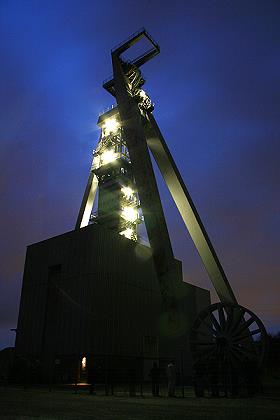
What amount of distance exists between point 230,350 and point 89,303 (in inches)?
426

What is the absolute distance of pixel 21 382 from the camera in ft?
80.1

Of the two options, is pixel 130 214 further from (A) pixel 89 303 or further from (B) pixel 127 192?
(A) pixel 89 303

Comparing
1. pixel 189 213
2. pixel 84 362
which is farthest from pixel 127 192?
pixel 84 362

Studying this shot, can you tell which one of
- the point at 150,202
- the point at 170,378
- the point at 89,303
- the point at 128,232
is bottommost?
the point at 170,378

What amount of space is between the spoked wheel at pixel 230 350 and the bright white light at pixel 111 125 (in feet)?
93.0

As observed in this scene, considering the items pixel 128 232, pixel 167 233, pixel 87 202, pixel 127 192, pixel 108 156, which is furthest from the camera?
pixel 108 156

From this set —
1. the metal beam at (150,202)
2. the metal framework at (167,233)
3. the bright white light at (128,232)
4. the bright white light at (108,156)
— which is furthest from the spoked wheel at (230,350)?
the bright white light at (108,156)

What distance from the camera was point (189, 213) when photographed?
25031mm

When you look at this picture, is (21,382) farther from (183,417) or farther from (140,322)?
(183,417)

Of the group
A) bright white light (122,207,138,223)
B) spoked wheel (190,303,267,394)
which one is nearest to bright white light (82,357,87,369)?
spoked wheel (190,303,267,394)

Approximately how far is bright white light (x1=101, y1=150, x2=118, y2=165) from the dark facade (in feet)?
39.7

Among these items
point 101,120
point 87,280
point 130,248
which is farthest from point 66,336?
point 101,120

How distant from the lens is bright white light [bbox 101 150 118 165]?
38425 mm

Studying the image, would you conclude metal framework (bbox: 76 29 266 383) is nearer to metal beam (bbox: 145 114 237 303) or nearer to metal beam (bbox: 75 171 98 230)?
metal beam (bbox: 145 114 237 303)
